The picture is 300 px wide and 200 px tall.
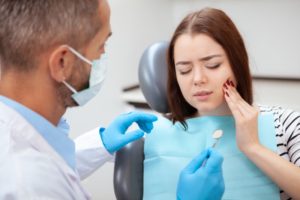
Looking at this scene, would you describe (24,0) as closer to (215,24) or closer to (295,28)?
(215,24)

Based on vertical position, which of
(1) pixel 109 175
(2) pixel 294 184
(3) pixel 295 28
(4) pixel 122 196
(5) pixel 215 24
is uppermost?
(5) pixel 215 24

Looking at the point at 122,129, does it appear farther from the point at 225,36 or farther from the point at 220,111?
the point at 225,36

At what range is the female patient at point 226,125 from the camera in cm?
111

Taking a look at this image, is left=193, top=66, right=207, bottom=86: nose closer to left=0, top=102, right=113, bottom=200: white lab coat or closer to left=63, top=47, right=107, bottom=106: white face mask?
left=63, top=47, right=107, bottom=106: white face mask

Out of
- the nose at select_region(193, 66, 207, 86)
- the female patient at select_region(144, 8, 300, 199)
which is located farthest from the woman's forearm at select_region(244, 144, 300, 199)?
the nose at select_region(193, 66, 207, 86)

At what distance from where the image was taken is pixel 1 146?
2.61ft

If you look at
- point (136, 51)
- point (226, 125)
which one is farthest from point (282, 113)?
point (136, 51)

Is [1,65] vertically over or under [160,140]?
over

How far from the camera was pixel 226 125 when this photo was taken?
1248 millimetres

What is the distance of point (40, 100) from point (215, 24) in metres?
0.58

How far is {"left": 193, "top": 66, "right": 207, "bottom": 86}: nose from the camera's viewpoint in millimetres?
1143

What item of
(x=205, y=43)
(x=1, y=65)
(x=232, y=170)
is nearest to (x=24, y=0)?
(x=1, y=65)

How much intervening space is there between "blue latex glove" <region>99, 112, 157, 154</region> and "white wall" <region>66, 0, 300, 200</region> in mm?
786

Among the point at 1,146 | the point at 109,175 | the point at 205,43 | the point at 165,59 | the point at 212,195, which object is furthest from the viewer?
the point at 109,175
